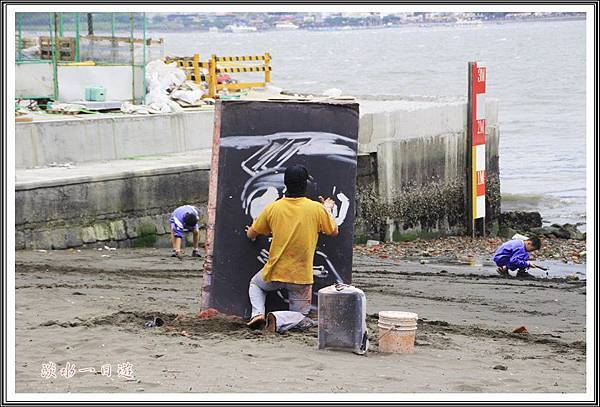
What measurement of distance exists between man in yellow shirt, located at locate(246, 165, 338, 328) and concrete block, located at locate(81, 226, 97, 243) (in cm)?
626

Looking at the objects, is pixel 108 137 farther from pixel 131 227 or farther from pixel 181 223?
pixel 181 223

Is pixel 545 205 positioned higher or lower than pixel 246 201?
lower

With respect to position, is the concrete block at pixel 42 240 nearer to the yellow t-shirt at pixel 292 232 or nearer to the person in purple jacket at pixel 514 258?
the person in purple jacket at pixel 514 258

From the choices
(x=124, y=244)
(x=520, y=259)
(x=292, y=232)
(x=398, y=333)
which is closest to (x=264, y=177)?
(x=292, y=232)

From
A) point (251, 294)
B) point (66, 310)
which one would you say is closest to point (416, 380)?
point (251, 294)

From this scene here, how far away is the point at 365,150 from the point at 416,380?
38.9ft

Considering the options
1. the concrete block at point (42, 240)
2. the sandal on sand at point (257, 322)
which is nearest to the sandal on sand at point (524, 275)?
the concrete block at point (42, 240)

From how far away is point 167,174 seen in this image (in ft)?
55.4

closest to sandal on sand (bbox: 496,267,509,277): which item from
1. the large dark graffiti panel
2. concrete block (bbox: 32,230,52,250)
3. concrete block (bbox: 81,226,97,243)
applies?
concrete block (bbox: 81,226,97,243)

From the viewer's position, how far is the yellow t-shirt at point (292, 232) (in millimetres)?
9570

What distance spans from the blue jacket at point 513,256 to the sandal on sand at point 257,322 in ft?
21.7

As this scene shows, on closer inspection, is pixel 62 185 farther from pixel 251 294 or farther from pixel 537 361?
pixel 537 361

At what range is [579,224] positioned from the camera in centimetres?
2419

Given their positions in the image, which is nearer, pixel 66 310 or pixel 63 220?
pixel 66 310
